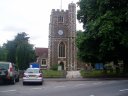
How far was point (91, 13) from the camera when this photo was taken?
3769 centimetres

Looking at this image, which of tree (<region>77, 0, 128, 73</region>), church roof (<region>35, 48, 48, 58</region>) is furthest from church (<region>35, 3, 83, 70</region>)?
tree (<region>77, 0, 128, 73</region>)

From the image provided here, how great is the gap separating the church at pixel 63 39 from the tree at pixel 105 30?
147 ft

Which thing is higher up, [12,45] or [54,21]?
[54,21]

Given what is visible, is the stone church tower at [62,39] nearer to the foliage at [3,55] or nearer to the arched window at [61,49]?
the arched window at [61,49]

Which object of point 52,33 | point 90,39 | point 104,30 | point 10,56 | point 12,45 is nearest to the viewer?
point 104,30

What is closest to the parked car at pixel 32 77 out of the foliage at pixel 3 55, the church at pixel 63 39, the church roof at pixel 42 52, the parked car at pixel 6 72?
the parked car at pixel 6 72

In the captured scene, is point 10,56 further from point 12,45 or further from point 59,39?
point 59,39

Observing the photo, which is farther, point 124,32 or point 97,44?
point 97,44

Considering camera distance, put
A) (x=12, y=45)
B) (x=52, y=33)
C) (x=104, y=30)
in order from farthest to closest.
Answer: (x=52, y=33)
(x=12, y=45)
(x=104, y=30)

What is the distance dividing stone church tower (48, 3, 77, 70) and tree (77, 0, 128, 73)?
44893mm

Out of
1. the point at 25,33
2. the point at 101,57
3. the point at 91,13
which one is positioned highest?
the point at 25,33

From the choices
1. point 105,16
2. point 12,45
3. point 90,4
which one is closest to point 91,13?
point 90,4

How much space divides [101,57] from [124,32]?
451 centimetres

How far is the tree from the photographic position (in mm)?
33594
